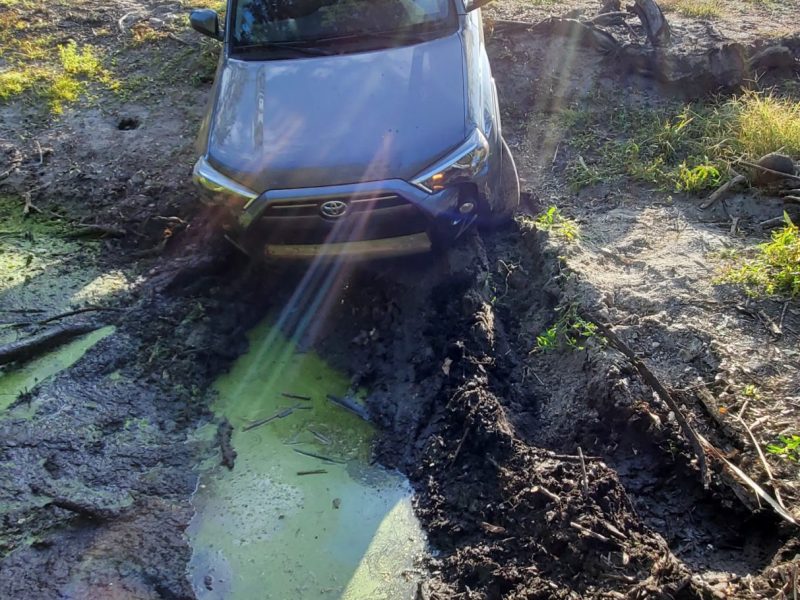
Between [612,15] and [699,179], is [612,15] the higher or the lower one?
the higher one

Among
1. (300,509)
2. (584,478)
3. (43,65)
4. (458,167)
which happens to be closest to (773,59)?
(458,167)

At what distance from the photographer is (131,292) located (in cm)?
436

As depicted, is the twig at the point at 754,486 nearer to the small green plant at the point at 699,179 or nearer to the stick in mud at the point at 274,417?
the stick in mud at the point at 274,417

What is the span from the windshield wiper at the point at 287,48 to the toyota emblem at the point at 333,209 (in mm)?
1157

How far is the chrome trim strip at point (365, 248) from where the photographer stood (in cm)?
377

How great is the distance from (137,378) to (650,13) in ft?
18.7

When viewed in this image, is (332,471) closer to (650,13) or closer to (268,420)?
(268,420)

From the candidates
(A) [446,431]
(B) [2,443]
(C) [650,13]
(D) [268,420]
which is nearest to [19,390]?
(B) [2,443]

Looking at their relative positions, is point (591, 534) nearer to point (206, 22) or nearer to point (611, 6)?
point (206, 22)

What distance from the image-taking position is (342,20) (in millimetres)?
4199

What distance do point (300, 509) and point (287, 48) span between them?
2.92m

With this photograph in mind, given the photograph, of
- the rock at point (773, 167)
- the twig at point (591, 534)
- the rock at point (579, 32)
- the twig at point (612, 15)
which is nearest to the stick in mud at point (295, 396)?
the twig at point (591, 534)

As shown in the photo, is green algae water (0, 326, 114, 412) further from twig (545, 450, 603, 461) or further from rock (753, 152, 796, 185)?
rock (753, 152, 796, 185)

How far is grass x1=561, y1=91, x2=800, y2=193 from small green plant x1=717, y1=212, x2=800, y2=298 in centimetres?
96
